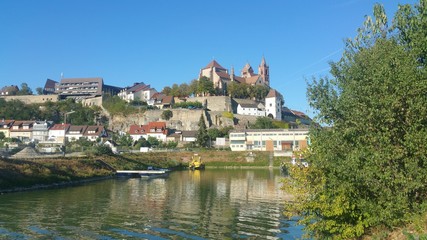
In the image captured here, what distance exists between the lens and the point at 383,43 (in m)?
15.6

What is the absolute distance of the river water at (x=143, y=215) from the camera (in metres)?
19.7

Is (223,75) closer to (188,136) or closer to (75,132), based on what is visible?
(188,136)

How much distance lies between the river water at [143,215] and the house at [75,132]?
250 ft

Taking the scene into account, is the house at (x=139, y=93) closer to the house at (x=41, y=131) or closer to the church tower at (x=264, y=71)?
the house at (x=41, y=131)

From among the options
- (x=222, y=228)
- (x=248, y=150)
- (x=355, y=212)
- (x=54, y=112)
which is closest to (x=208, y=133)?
(x=248, y=150)

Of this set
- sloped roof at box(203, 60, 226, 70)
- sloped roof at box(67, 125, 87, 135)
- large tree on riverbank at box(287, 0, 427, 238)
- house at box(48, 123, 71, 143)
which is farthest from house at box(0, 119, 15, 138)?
large tree on riverbank at box(287, 0, 427, 238)

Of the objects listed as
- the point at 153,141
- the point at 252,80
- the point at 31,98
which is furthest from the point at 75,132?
the point at 252,80

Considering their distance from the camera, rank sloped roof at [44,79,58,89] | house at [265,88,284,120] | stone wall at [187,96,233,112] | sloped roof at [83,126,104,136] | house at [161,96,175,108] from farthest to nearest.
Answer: sloped roof at [44,79,58,89] < house at [161,96,175,108] < house at [265,88,284,120] < stone wall at [187,96,233,112] < sloped roof at [83,126,104,136]

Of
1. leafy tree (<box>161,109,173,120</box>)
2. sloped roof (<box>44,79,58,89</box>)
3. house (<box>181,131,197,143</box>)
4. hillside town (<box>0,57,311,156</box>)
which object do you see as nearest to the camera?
hillside town (<box>0,57,311,156</box>)

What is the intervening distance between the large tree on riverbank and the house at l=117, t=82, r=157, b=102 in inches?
5089

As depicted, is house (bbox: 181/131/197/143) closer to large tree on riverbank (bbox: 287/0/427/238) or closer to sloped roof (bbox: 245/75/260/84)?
sloped roof (bbox: 245/75/260/84)

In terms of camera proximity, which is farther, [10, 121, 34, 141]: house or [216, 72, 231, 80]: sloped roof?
[216, 72, 231, 80]: sloped roof

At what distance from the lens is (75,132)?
11162 cm

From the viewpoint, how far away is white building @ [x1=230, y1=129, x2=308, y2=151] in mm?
96188
